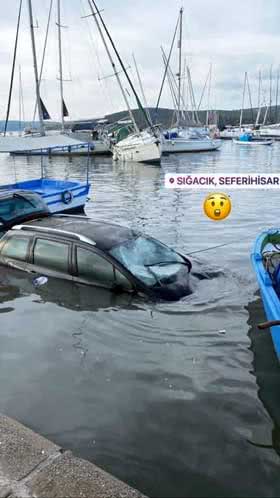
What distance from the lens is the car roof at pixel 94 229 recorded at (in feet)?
24.7

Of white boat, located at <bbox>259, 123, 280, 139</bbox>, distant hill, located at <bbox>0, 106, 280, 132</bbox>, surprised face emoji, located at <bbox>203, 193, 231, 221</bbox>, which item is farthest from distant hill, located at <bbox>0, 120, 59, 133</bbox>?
surprised face emoji, located at <bbox>203, 193, 231, 221</bbox>

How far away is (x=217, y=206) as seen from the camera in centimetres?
1097

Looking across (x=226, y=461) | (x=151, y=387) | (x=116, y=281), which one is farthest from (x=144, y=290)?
(x=226, y=461)

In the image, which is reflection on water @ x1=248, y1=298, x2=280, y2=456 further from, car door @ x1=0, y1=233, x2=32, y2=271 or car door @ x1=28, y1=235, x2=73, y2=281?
car door @ x1=0, y1=233, x2=32, y2=271

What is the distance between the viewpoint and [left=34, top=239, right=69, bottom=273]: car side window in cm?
780

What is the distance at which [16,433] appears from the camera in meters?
3.55

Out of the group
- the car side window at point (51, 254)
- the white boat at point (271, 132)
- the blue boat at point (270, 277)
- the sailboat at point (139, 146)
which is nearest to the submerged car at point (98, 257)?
the car side window at point (51, 254)

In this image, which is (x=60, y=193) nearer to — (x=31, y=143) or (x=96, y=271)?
(x=31, y=143)

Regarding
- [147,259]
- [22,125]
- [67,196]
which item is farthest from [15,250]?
[22,125]

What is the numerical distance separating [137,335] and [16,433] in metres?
3.00

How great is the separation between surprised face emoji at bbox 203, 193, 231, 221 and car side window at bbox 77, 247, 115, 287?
3.66 metres

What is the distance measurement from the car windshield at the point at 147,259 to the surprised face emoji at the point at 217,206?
Result: 8.17ft

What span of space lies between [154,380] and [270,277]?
2357 millimetres

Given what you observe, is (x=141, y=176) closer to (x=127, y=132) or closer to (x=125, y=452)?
(x=127, y=132)
